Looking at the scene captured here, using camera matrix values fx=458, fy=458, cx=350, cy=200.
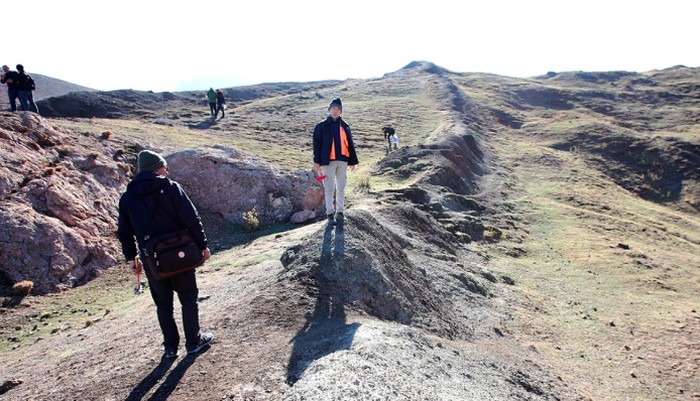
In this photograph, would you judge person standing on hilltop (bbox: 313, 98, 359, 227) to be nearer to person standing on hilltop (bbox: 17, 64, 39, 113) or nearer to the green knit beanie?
the green knit beanie

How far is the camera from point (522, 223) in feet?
51.3

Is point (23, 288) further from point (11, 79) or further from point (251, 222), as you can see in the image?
point (11, 79)

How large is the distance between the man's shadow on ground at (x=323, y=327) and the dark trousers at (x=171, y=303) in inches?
39.7

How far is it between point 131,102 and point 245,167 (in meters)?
25.7

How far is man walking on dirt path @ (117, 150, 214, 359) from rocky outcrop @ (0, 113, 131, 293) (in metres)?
5.38

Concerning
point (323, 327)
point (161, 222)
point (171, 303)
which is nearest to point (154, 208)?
point (161, 222)

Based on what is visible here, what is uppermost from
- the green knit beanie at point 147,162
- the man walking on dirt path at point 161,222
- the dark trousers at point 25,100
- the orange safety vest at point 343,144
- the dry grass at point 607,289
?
the dark trousers at point 25,100

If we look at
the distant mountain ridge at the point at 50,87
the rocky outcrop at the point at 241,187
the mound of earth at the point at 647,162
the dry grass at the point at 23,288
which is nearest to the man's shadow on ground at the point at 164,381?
the dry grass at the point at 23,288

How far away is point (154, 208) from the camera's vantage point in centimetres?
418

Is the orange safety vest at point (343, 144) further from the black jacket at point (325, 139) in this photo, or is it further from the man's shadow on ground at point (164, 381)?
the man's shadow on ground at point (164, 381)

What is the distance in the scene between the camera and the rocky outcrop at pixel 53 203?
849cm

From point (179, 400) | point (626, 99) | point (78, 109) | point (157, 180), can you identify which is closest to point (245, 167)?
point (157, 180)

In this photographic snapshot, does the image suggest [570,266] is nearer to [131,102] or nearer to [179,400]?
[179,400]

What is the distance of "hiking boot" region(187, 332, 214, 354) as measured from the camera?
4531 millimetres
